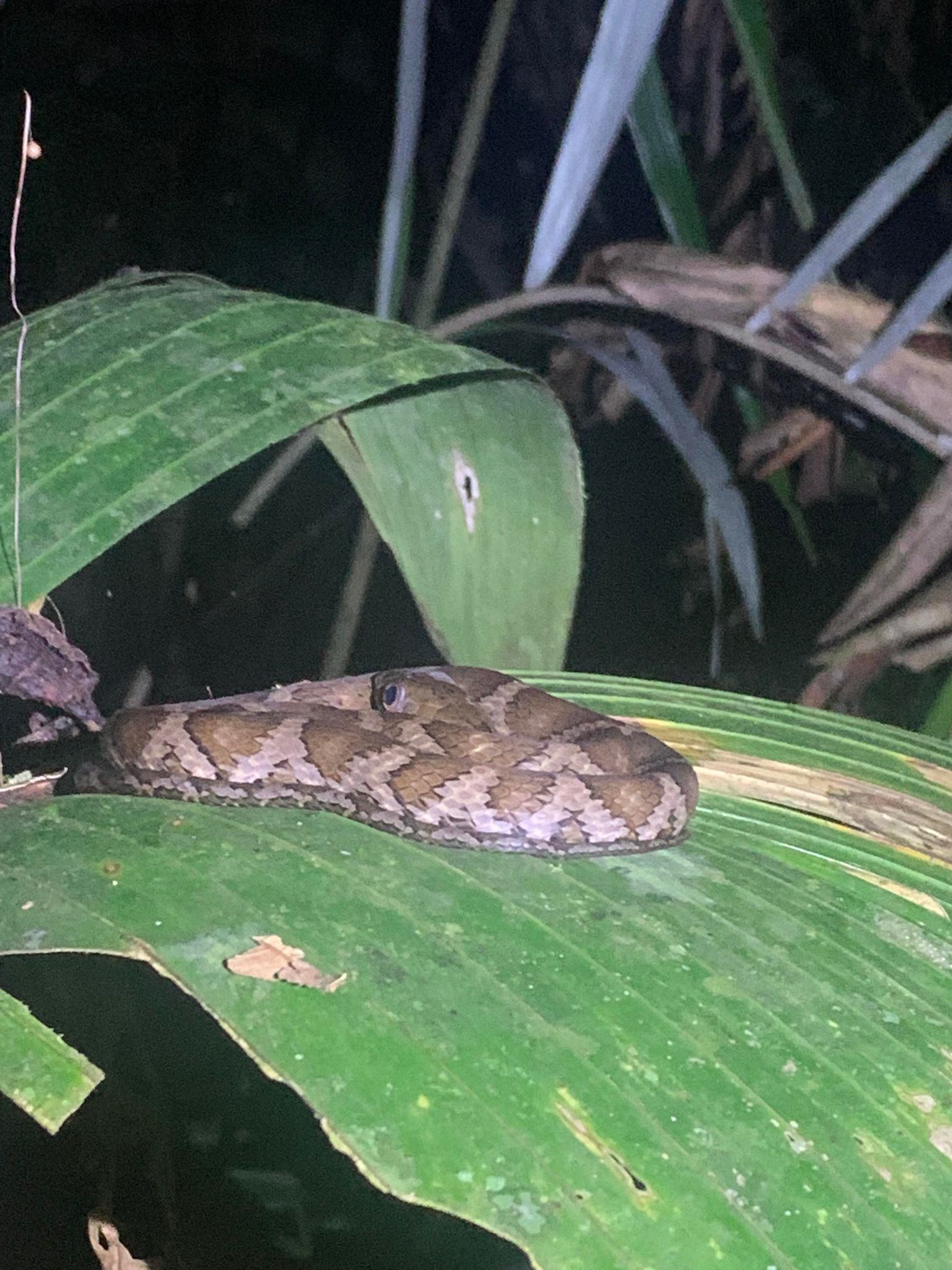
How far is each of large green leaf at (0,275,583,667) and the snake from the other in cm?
16

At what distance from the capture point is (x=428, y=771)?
1.29 metres

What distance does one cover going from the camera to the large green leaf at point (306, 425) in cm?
107

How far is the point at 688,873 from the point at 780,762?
282 millimetres

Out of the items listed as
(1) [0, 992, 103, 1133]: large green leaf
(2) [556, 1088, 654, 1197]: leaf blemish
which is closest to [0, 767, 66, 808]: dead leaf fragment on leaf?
(1) [0, 992, 103, 1133]: large green leaf

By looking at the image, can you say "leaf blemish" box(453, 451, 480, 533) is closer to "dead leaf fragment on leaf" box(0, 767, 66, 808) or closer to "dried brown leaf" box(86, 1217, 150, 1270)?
"dead leaf fragment on leaf" box(0, 767, 66, 808)

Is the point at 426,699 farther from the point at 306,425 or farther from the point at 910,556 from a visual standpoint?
the point at 910,556

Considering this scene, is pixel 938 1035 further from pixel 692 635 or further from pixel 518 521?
pixel 692 635

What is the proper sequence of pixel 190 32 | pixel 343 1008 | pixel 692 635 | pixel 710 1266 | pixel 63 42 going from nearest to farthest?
pixel 710 1266
pixel 343 1008
pixel 63 42
pixel 190 32
pixel 692 635

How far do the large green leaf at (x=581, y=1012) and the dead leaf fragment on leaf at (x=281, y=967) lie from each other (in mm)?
10

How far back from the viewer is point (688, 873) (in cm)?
101

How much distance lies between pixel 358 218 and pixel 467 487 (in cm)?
209

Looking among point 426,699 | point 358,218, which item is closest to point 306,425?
point 426,699

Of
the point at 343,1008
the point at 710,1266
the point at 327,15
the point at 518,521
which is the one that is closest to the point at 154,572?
the point at 518,521

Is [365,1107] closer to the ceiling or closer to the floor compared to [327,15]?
closer to the floor
